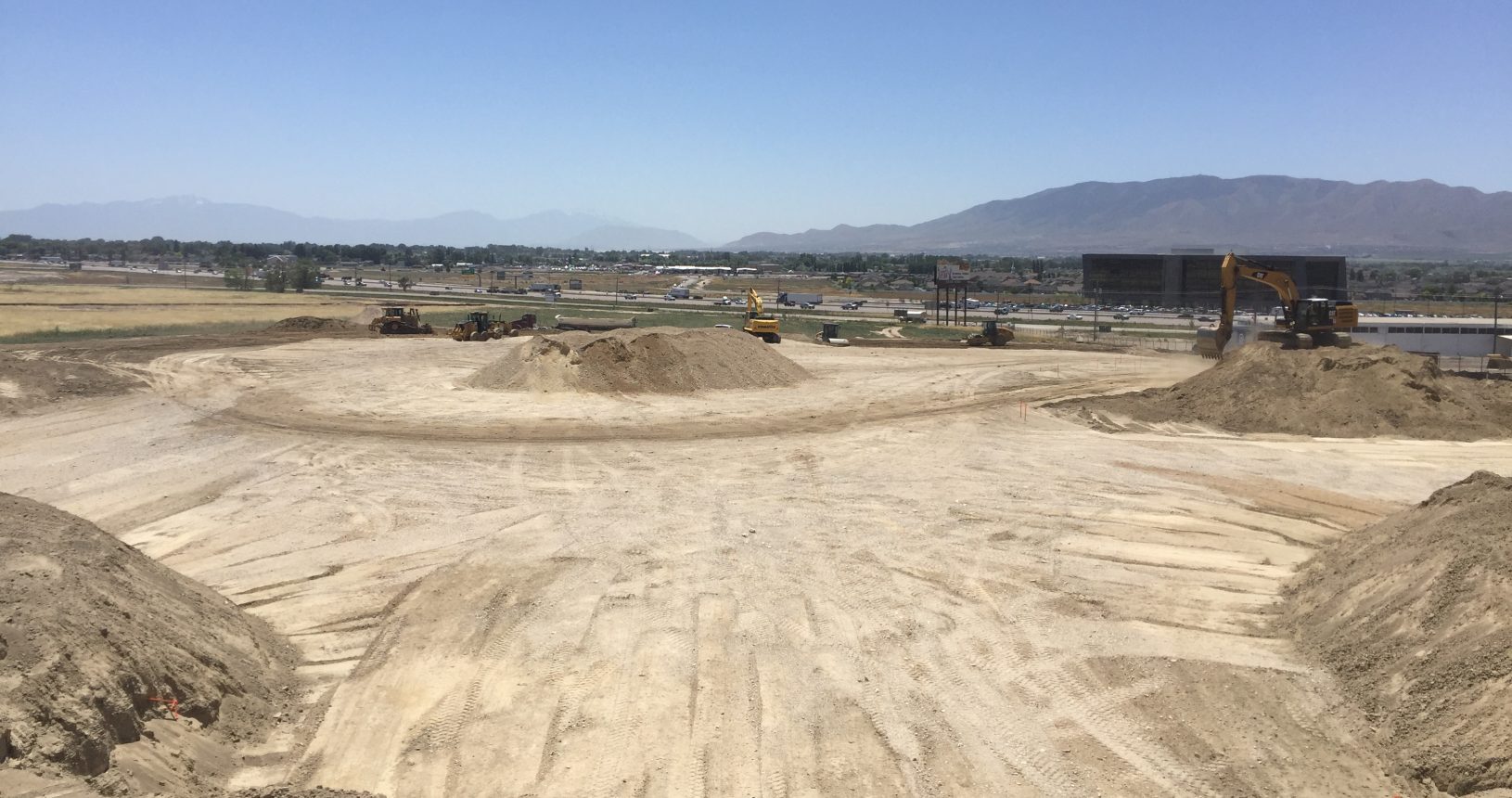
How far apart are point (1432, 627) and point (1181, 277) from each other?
106638mm

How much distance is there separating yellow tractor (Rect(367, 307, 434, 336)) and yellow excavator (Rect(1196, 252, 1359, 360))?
136 ft

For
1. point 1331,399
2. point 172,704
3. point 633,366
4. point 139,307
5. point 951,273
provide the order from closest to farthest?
point 172,704, point 1331,399, point 633,366, point 951,273, point 139,307

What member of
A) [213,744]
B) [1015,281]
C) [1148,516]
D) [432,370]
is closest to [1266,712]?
[1148,516]


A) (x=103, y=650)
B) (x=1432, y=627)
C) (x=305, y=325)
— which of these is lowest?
(x=1432, y=627)

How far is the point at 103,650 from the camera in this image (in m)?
10.2

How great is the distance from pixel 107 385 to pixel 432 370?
37.2 ft

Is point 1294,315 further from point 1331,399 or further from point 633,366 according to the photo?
point 633,366

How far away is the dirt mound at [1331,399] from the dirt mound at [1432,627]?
615 inches

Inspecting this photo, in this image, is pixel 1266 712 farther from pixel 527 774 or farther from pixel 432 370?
pixel 432 370

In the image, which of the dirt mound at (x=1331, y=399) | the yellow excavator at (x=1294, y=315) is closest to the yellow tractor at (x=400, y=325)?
the dirt mound at (x=1331, y=399)

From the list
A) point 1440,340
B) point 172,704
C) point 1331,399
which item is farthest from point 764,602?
point 1440,340

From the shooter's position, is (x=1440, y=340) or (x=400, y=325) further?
(x=400, y=325)

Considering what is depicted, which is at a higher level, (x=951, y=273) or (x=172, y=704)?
(x=951, y=273)

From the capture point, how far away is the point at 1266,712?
11.8 meters
